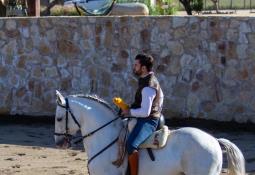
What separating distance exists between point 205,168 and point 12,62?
853 centimetres

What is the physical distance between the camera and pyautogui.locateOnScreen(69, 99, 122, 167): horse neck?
27.2 ft

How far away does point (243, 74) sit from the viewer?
14.0m

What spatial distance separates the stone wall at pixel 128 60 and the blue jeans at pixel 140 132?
595 centimetres

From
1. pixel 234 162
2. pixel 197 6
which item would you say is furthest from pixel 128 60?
pixel 197 6

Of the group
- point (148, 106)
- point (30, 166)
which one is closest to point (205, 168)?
point (148, 106)

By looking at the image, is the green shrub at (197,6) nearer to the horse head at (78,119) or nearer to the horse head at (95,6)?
the horse head at (95,6)

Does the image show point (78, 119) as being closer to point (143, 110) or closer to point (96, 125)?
point (96, 125)

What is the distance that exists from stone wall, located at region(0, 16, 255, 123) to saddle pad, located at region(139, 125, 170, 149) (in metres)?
5.99

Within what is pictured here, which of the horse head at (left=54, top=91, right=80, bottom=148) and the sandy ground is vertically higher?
the horse head at (left=54, top=91, right=80, bottom=148)

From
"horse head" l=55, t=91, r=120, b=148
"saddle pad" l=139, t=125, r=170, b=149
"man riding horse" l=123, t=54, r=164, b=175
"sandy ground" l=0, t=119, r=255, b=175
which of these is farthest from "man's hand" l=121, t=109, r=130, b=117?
"sandy ground" l=0, t=119, r=255, b=175

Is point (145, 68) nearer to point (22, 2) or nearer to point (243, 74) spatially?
point (243, 74)

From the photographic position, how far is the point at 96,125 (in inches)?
329

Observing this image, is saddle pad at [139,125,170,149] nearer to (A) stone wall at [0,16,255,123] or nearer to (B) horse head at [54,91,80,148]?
(B) horse head at [54,91,80,148]

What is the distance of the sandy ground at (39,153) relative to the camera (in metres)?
11.4
